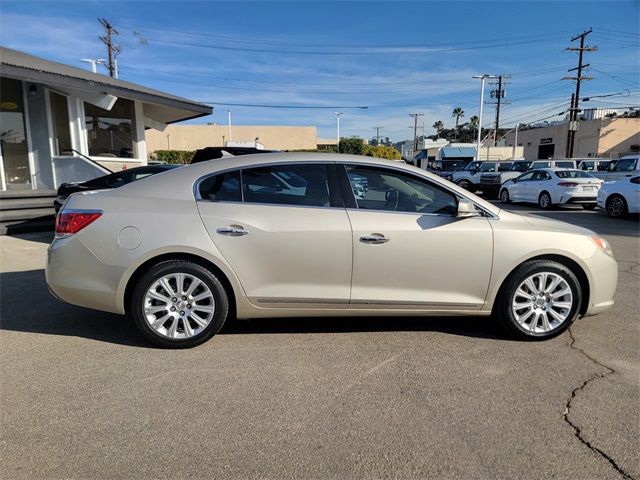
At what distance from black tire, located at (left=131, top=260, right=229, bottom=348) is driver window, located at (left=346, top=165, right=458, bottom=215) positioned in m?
1.39

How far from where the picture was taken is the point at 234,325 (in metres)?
4.53

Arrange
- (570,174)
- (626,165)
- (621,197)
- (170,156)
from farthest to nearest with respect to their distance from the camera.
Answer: (170,156), (626,165), (570,174), (621,197)

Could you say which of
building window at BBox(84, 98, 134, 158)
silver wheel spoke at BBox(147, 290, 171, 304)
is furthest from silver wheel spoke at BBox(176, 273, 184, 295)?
building window at BBox(84, 98, 134, 158)

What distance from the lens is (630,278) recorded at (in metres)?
6.41

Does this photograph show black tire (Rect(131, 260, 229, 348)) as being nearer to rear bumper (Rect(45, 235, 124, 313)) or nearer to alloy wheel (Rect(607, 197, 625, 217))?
rear bumper (Rect(45, 235, 124, 313))

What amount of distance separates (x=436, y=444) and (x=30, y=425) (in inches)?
95.5

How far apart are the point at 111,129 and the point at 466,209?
12.1 m

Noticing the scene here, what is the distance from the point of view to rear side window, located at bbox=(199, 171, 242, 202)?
3992 mm

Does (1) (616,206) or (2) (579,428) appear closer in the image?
(2) (579,428)

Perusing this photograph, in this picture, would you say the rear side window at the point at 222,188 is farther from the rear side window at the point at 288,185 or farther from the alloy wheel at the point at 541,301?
the alloy wheel at the point at 541,301

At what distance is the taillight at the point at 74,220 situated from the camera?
384 cm

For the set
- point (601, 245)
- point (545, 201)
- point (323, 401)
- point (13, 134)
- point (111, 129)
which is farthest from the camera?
point (545, 201)

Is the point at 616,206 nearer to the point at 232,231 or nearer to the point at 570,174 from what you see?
the point at 570,174

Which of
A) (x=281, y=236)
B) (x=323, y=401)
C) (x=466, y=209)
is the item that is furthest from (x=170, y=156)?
(x=323, y=401)
